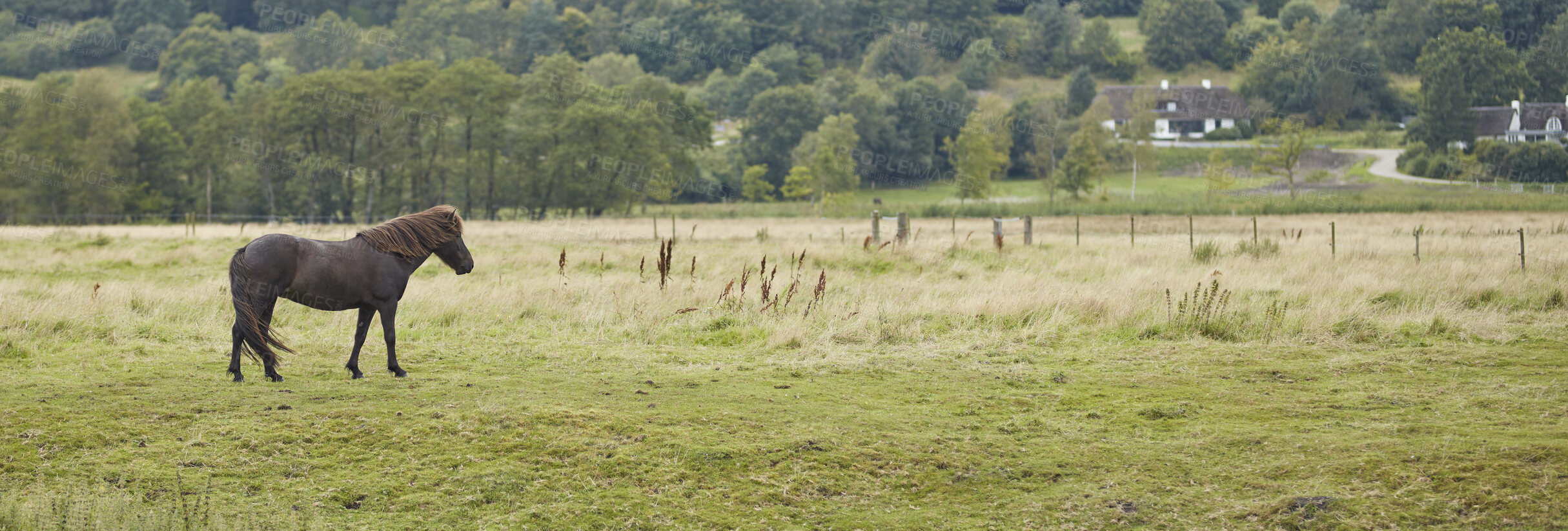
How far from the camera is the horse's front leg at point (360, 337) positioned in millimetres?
8625

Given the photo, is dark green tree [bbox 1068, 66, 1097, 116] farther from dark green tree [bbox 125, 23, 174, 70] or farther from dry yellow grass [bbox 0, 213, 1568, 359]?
dark green tree [bbox 125, 23, 174, 70]

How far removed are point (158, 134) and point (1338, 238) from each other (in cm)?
6902

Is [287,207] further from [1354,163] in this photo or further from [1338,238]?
[1354,163]

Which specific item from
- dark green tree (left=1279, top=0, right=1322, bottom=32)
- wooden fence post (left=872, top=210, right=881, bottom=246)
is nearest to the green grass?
dark green tree (left=1279, top=0, right=1322, bottom=32)

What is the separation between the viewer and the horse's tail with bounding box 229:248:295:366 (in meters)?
8.20

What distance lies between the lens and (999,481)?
6.35m

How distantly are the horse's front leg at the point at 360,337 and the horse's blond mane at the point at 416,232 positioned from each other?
60 centimetres

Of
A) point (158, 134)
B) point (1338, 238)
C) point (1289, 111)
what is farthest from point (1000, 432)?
point (1289, 111)

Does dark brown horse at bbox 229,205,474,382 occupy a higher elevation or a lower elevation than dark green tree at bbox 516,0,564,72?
lower

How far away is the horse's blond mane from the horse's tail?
3.04ft

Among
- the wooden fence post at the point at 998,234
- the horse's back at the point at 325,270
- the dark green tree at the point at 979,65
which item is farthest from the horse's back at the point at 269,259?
the dark green tree at the point at 979,65

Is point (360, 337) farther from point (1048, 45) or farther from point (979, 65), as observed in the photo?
point (1048, 45)

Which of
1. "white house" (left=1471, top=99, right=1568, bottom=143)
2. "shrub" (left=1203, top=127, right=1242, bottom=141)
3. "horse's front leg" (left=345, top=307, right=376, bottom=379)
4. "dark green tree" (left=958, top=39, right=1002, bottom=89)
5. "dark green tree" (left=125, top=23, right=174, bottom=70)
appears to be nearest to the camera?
"horse's front leg" (left=345, top=307, right=376, bottom=379)

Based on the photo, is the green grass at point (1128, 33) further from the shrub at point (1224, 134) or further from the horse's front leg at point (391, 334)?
the horse's front leg at point (391, 334)
